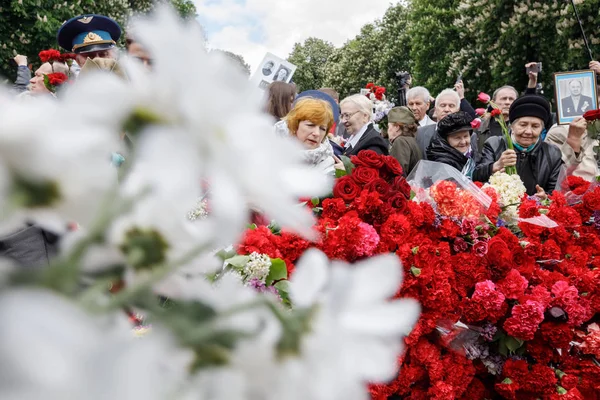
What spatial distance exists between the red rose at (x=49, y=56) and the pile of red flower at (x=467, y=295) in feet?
7.43

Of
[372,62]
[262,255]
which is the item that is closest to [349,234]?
[262,255]

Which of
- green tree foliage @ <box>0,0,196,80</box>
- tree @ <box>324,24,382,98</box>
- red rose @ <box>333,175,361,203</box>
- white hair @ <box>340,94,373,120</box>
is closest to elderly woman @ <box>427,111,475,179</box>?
white hair @ <box>340,94,373,120</box>

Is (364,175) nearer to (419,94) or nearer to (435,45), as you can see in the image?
(419,94)

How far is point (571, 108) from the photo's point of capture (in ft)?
16.7

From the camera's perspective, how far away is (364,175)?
282cm

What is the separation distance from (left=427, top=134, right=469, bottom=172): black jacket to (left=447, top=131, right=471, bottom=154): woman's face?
36 mm

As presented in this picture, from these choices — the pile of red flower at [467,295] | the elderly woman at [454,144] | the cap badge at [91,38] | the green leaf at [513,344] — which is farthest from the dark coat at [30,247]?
the elderly woman at [454,144]

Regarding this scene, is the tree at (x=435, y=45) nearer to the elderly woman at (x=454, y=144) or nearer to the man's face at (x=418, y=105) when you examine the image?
the man's face at (x=418, y=105)

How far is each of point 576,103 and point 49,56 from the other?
4.25 meters

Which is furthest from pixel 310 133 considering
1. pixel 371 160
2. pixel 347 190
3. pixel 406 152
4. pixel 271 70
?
pixel 271 70

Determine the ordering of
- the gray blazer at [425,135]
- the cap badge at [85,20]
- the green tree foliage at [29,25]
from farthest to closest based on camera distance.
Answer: the green tree foliage at [29,25], the gray blazer at [425,135], the cap badge at [85,20]

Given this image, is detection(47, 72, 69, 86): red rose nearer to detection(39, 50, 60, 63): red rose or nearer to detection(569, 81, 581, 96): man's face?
detection(39, 50, 60, 63): red rose

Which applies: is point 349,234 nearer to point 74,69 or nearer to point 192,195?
point 192,195

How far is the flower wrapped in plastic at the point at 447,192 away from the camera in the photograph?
2918 mm
